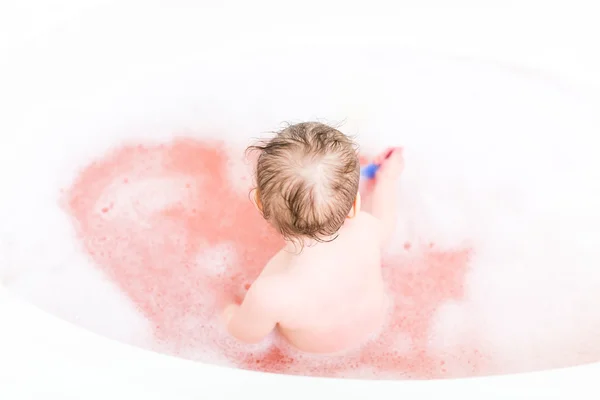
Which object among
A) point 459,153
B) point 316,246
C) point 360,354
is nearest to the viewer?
point 316,246

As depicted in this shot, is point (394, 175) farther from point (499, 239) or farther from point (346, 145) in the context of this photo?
point (346, 145)

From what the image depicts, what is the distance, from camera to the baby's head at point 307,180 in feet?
2.34

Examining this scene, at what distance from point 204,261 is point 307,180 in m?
0.50

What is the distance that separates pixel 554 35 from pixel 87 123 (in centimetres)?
103

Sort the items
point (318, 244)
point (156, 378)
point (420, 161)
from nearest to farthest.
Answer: point (156, 378)
point (318, 244)
point (420, 161)

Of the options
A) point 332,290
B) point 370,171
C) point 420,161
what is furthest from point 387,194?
point 332,290

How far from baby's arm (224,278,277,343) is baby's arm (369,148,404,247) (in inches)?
11.0

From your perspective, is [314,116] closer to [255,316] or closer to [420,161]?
[420,161]

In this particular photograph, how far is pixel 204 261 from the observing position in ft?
3.78

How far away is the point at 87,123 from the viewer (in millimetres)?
1269

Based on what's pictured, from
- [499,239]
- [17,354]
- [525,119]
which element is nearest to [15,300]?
[17,354]

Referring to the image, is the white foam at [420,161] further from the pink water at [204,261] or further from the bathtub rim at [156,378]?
the bathtub rim at [156,378]

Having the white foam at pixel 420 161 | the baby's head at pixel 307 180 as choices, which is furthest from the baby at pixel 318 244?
the white foam at pixel 420 161

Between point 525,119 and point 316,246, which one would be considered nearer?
point 316,246
